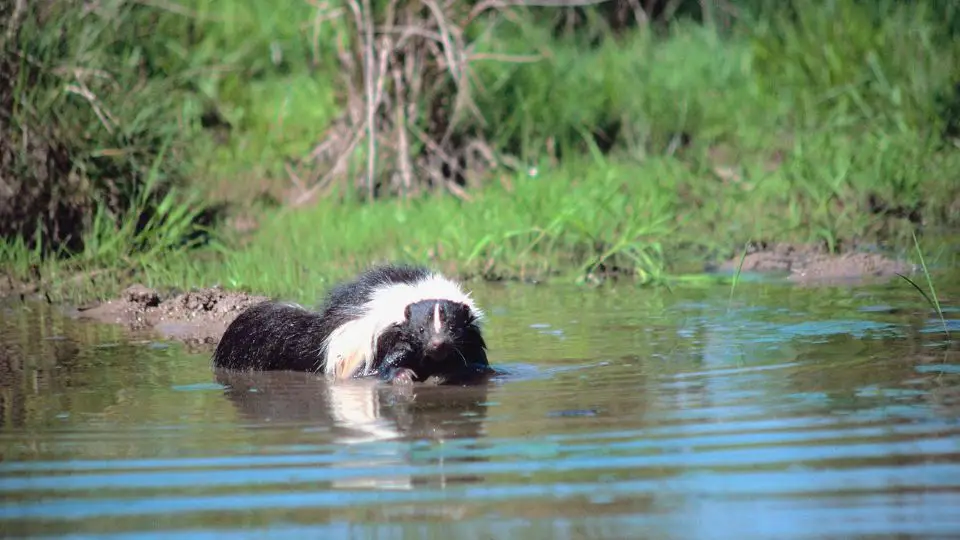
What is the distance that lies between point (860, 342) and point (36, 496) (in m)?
3.66

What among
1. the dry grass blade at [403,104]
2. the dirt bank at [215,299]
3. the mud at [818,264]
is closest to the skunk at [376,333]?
the dirt bank at [215,299]

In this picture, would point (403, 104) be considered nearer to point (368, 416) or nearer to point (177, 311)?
point (177, 311)

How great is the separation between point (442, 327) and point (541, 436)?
1.67 m

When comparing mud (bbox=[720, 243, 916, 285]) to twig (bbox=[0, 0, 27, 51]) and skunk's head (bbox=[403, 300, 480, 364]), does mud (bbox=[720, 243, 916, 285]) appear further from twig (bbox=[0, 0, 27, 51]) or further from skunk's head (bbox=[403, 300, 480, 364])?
twig (bbox=[0, 0, 27, 51])

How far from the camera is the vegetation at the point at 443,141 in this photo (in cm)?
960

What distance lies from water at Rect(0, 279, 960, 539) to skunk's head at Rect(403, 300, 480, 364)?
215 mm

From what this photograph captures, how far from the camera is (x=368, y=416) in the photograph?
230 inches

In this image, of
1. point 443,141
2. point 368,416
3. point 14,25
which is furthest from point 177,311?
point 443,141

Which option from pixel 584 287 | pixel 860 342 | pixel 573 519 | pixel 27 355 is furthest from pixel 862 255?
pixel 573 519

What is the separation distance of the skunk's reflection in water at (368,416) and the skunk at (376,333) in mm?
108

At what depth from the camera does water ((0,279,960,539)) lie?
4.17 m

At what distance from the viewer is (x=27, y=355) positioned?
736cm

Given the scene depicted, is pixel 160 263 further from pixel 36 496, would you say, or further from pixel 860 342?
pixel 36 496

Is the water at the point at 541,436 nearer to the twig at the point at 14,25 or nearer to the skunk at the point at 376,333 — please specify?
the skunk at the point at 376,333
